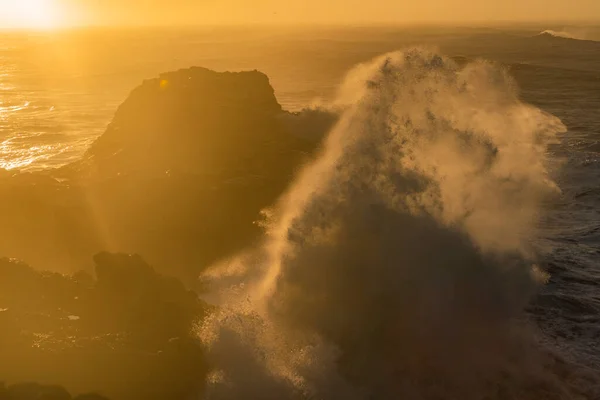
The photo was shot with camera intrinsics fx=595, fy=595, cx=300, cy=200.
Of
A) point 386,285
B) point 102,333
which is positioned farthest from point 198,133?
point 102,333

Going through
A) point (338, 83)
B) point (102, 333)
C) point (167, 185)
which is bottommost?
point (338, 83)

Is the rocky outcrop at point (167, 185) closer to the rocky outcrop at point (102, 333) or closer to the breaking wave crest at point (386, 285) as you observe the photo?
the breaking wave crest at point (386, 285)

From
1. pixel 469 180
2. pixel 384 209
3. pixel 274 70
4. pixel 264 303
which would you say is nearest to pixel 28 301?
pixel 264 303

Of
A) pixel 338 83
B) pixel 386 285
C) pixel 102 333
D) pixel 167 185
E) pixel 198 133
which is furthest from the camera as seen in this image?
pixel 338 83

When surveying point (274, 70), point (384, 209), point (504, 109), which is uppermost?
point (384, 209)

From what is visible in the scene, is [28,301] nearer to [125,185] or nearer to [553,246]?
[125,185]

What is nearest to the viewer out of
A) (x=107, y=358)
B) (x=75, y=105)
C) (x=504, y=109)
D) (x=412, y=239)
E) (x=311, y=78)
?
(x=107, y=358)

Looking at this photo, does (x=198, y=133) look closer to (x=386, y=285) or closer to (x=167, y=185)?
(x=167, y=185)
